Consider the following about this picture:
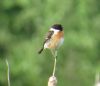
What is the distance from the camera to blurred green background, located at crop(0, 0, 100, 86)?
48.6 ft

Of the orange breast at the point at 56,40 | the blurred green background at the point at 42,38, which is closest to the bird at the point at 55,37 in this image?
the orange breast at the point at 56,40

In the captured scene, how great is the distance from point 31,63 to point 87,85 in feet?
5.58

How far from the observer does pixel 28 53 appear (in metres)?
15.5

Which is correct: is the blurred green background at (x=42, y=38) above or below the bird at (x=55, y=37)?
above

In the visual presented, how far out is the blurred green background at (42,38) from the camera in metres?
14.8

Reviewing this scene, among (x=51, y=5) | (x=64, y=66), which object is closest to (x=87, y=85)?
(x=64, y=66)

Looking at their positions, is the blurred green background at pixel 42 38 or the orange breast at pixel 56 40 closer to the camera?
the orange breast at pixel 56 40

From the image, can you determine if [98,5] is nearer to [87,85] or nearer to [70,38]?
[70,38]

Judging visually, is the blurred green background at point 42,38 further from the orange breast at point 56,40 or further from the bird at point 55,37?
the orange breast at point 56,40

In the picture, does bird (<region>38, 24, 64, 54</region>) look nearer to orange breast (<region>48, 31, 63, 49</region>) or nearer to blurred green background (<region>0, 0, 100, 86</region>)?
orange breast (<region>48, 31, 63, 49</region>)

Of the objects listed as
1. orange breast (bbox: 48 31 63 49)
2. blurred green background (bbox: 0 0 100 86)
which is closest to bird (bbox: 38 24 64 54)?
orange breast (bbox: 48 31 63 49)

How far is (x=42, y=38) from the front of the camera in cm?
1511

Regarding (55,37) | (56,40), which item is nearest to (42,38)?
(55,37)

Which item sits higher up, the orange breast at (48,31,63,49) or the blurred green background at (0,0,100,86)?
the blurred green background at (0,0,100,86)
